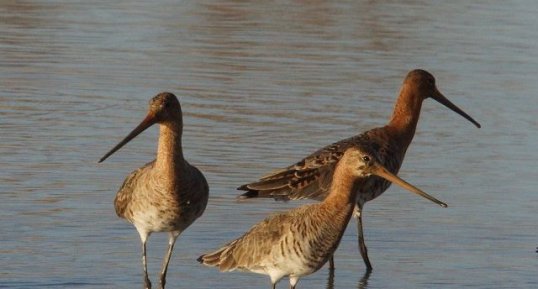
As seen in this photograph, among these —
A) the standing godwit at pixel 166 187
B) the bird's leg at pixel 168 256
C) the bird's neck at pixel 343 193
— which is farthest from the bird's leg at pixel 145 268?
the bird's neck at pixel 343 193

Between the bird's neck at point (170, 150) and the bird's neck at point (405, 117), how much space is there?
2119mm

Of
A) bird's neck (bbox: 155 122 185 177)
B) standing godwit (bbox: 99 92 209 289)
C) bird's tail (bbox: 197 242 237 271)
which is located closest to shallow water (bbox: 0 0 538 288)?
standing godwit (bbox: 99 92 209 289)

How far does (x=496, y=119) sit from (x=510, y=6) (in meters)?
7.28

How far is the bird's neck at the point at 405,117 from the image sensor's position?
12.0 meters

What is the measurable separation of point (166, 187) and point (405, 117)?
2584 mm

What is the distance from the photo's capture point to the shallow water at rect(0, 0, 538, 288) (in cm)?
1127

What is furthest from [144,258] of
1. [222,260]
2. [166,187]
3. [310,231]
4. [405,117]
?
[405,117]

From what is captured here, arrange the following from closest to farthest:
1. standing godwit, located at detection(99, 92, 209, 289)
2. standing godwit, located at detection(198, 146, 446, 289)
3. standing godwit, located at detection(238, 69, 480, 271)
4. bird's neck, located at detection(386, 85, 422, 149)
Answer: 1. standing godwit, located at detection(198, 146, 446, 289)
2. standing godwit, located at detection(99, 92, 209, 289)
3. standing godwit, located at detection(238, 69, 480, 271)
4. bird's neck, located at detection(386, 85, 422, 149)

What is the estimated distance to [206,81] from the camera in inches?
676

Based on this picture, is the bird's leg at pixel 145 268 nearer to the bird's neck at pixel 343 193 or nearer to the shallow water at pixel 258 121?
the shallow water at pixel 258 121

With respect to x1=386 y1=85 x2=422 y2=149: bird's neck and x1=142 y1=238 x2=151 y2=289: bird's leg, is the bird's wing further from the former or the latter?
x1=142 y1=238 x2=151 y2=289: bird's leg

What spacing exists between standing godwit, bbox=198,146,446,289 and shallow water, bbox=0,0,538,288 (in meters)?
1.15

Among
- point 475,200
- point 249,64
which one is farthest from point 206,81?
point 475,200

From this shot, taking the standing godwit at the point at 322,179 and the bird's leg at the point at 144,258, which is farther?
the standing godwit at the point at 322,179
